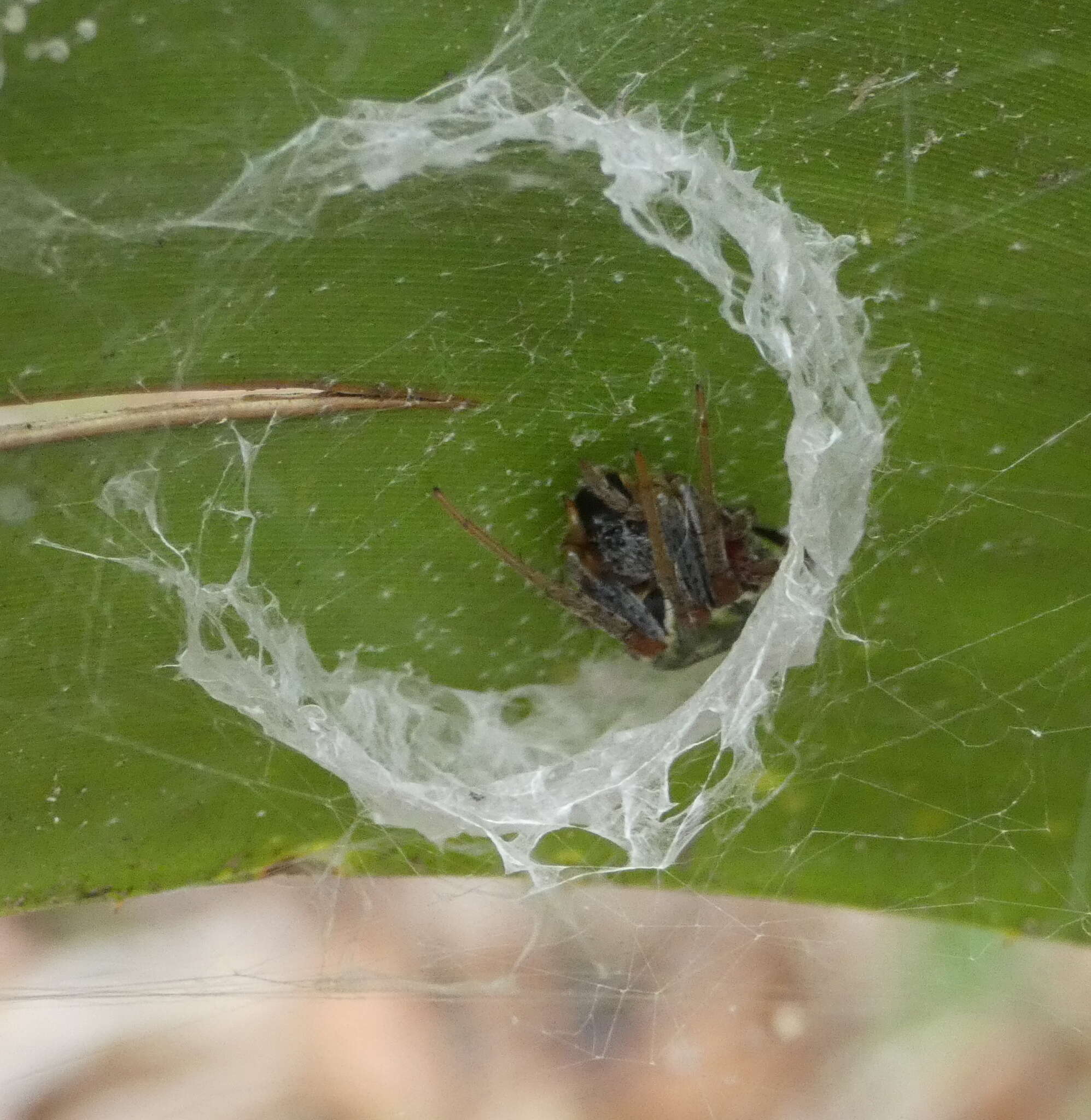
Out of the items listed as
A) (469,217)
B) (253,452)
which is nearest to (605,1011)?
(253,452)

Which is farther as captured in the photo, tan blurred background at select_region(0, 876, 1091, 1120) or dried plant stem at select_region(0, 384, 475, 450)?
tan blurred background at select_region(0, 876, 1091, 1120)

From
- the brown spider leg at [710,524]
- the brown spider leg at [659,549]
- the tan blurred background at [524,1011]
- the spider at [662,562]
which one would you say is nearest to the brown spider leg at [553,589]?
the spider at [662,562]

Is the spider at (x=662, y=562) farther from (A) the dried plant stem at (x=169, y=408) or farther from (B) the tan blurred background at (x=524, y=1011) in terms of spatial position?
(B) the tan blurred background at (x=524, y=1011)

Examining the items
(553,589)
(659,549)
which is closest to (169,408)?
(553,589)

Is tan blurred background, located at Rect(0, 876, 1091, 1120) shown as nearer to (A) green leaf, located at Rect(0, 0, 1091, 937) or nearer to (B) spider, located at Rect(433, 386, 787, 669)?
(A) green leaf, located at Rect(0, 0, 1091, 937)

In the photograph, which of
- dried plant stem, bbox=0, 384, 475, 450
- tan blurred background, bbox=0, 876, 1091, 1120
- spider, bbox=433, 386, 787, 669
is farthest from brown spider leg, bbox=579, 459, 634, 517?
tan blurred background, bbox=0, 876, 1091, 1120

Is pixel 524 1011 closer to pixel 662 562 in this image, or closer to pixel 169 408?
pixel 662 562
